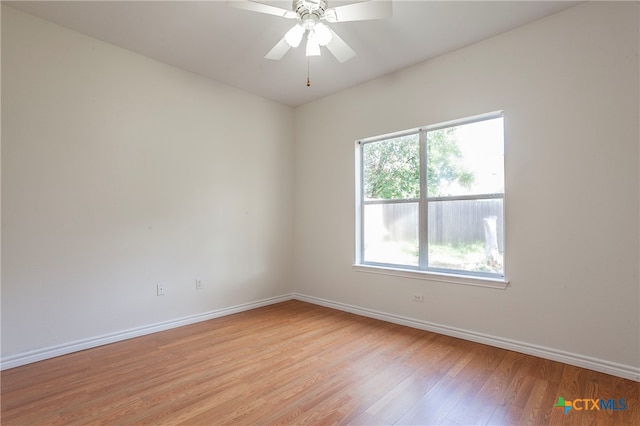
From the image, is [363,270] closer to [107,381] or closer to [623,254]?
[623,254]

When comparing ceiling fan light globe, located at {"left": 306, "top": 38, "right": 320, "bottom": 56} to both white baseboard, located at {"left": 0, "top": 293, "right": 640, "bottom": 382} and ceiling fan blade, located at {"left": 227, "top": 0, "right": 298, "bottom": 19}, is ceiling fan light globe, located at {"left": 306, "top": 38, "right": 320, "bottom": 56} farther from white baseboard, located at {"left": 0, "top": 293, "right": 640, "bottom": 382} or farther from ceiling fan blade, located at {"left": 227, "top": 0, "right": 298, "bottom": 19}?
white baseboard, located at {"left": 0, "top": 293, "right": 640, "bottom": 382}

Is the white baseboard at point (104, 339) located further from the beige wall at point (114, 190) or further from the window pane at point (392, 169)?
the window pane at point (392, 169)

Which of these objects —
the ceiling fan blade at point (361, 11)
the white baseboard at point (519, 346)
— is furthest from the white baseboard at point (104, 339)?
the ceiling fan blade at point (361, 11)

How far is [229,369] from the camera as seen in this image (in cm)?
246

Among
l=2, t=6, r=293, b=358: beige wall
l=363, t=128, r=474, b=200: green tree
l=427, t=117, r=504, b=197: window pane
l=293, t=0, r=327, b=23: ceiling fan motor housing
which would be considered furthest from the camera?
l=363, t=128, r=474, b=200: green tree

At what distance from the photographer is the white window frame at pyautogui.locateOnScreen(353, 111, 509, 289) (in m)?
3.01

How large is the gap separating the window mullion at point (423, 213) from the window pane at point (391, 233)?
2.7 inches

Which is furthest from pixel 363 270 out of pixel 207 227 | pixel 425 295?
pixel 207 227

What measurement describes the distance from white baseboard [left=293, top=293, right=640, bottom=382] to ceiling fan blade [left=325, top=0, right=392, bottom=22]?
2.89m

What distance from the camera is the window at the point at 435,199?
3033mm

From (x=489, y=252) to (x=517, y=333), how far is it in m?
0.75

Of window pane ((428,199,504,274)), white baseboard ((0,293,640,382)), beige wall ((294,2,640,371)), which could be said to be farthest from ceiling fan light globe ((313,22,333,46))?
white baseboard ((0,293,640,382))

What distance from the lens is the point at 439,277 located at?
10.7 feet

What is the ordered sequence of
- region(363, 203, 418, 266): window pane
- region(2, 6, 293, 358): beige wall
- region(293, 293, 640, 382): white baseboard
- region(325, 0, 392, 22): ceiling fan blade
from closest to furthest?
region(325, 0, 392, 22): ceiling fan blade → region(293, 293, 640, 382): white baseboard → region(2, 6, 293, 358): beige wall → region(363, 203, 418, 266): window pane
